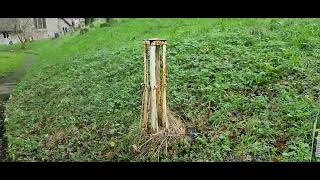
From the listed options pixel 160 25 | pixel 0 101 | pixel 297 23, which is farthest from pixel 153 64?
pixel 297 23

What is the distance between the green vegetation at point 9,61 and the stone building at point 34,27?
140 mm

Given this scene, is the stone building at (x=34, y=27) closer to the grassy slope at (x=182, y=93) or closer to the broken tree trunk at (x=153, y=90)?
the grassy slope at (x=182, y=93)

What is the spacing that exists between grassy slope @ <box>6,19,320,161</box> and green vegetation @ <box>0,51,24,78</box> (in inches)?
8.6

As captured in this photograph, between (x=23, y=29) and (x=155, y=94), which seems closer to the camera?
(x=155, y=94)

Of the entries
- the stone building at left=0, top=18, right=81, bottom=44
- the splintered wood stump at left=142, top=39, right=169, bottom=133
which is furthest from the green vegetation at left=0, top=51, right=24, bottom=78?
the splintered wood stump at left=142, top=39, right=169, bottom=133

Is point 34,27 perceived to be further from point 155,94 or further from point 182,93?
point 182,93

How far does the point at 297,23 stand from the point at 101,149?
3.01m

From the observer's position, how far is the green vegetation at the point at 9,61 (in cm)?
471

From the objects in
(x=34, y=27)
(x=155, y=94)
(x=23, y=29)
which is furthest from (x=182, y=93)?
(x=23, y=29)

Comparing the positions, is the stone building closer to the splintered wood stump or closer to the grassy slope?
the grassy slope

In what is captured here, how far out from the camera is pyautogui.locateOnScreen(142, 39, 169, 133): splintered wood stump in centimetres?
432

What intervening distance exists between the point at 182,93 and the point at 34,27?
5.67 feet

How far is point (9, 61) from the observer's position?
188 inches
